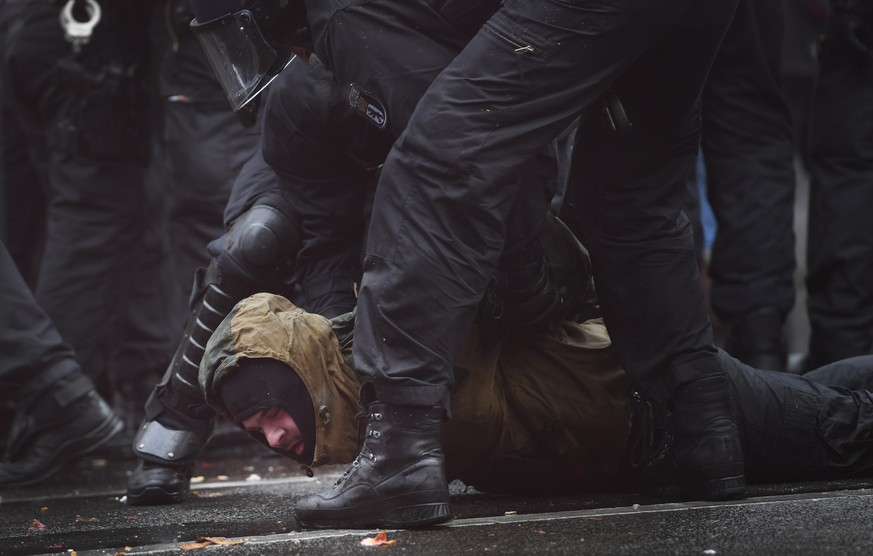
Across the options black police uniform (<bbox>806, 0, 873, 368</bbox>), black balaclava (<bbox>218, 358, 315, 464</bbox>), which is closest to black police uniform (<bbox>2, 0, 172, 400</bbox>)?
black balaclava (<bbox>218, 358, 315, 464</bbox>)

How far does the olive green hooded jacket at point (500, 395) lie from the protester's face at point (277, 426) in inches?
2.4

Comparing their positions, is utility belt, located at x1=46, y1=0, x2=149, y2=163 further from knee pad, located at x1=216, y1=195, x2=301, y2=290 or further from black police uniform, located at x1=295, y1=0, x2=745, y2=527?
black police uniform, located at x1=295, y1=0, x2=745, y2=527

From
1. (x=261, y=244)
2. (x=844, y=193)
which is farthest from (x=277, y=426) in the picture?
(x=844, y=193)

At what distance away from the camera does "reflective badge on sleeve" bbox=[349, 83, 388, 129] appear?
289 cm

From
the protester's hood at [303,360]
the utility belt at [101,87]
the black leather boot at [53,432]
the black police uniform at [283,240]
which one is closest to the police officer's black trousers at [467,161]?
the protester's hood at [303,360]

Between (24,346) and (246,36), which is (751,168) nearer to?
(246,36)

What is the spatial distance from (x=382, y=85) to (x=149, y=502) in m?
1.40

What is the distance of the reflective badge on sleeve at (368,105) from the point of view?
→ 9.47 feet

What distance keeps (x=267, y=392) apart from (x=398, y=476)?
0.41 metres

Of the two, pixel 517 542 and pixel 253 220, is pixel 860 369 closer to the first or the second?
pixel 517 542

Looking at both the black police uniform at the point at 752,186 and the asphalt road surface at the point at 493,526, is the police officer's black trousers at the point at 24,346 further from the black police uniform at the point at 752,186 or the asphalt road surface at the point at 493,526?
the black police uniform at the point at 752,186

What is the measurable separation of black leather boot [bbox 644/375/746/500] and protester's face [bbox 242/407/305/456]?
0.82m

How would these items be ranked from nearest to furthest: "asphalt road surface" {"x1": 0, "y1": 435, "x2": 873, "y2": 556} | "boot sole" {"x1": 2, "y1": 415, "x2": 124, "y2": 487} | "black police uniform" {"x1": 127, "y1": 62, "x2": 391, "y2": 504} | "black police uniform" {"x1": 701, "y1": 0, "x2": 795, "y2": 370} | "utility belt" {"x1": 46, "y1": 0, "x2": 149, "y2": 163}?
"asphalt road surface" {"x1": 0, "y1": 435, "x2": 873, "y2": 556} < "black police uniform" {"x1": 127, "y1": 62, "x2": 391, "y2": 504} < "boot sole" {"x1": 2, "y1": 415, "x2": 124, "y2": 487} < "black police uniform" {"x1": 701, "y1": 0, "x2": 795, "y2": 370} < "utility belt" {"x1": 46, "y1": 0, "x2": 149, "y2": 163}

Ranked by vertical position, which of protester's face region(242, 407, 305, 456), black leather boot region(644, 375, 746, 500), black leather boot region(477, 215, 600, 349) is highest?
black leather boot region(477, 215, 600, 349)
